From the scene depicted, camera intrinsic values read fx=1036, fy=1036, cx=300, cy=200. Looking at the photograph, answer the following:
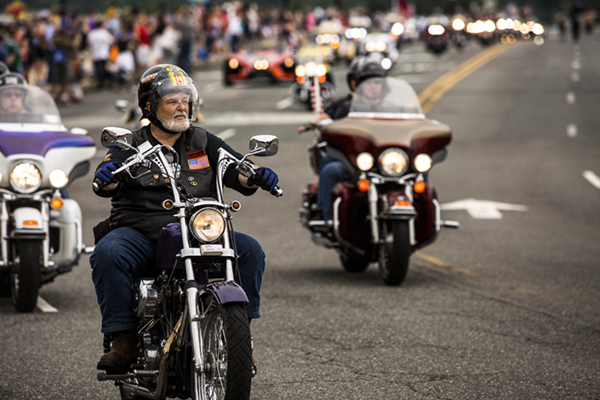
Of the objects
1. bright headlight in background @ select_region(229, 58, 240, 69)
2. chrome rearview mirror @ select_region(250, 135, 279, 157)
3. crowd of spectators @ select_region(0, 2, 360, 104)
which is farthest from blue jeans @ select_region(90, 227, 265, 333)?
bright headlight in background @ select_region(229, 58, 240, 69)

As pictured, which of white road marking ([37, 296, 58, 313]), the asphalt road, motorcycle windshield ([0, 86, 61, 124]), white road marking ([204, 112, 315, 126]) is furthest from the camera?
white road marking ([204, 112, 315, 126])

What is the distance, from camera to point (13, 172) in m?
8.20

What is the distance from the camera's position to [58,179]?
8.30m

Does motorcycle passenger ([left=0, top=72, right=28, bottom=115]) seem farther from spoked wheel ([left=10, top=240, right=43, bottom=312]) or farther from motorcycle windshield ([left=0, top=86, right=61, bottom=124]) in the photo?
spoked wheel ([left=10, top=240, right=43, bottom=312])

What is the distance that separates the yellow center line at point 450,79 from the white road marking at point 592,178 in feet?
29.0

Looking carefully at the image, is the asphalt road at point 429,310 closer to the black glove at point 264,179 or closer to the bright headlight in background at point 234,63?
the black glove at point 264,179

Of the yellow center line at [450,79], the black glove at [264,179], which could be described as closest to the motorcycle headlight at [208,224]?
the black glove at [264,179]

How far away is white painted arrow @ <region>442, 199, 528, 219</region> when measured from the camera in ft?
48.7

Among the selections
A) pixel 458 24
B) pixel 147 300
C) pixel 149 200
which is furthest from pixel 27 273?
pixel 458 24

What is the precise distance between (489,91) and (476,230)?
21.9 meters

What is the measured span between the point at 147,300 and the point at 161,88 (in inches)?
43.4

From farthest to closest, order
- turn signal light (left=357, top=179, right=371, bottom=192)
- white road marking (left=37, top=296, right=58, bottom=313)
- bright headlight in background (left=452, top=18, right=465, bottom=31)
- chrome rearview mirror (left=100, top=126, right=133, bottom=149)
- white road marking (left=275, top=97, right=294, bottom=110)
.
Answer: bright headlight in background (left=452, top=18, right=465, bottom=31)
white road marking (left=275, top=97, right=294, bottom=110)
turn signal light (left=357, top=179, right=371, bottom=192)
white road marking (left=37, top=296, right=58, bottom=313)
chrome rearview mirror (left=100, top=126, right=133, bottom=149)

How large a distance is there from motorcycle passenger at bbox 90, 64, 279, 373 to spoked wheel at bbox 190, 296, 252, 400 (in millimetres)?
464

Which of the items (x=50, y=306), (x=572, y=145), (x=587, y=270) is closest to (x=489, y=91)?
(x=572, y=145)
